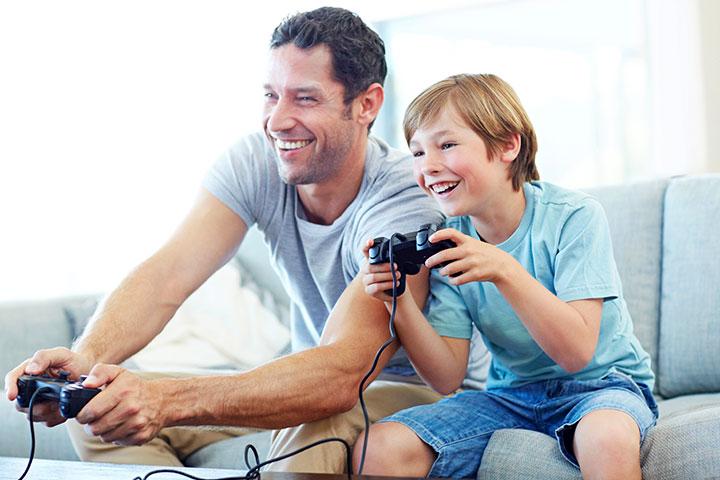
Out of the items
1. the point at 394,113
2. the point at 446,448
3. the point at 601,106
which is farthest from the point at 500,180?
the point at 394,113

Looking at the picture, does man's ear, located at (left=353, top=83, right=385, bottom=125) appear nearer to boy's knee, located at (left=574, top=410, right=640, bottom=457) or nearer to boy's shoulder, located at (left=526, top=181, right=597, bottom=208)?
boy's shoulder, located at (left=526, top=181, right=597, bottom=208)

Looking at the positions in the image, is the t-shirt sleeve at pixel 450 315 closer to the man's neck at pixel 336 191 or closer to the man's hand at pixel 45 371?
the man's neck at pixel 336 191

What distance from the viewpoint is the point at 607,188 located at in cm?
216

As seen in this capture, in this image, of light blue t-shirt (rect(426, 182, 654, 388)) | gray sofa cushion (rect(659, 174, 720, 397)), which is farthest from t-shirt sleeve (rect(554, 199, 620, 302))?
gray sofa cushion (rect(659, 174, 720, 397))

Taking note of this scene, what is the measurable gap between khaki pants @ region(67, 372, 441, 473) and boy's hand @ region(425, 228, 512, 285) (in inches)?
14.8

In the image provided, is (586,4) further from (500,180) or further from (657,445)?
(657,445)

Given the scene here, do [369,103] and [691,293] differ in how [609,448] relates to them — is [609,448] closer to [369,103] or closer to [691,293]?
[691,293]

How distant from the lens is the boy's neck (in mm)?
1565

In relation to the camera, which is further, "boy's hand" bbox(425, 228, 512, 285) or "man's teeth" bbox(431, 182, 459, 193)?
"man's teeth" bbox(431, 182, 459, 193)

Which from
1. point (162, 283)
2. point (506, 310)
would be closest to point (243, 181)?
point (162, 283)

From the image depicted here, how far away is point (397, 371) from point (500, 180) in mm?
489

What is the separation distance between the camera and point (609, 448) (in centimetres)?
130

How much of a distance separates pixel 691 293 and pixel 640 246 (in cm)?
16

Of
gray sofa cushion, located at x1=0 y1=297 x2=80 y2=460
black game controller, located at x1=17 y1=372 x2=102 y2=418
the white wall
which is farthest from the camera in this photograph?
the white wall
